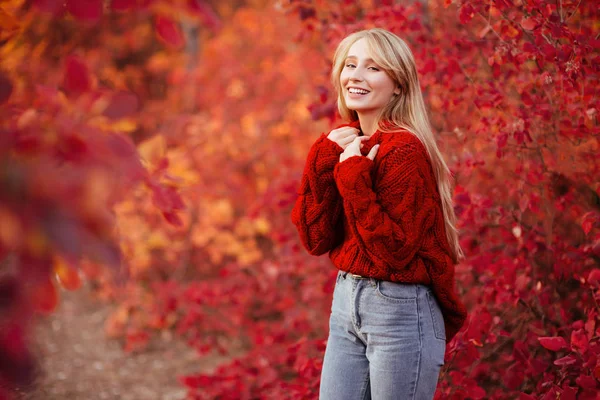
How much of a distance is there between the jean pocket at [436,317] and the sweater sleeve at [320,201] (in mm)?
451

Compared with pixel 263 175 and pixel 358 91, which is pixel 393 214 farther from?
pixel 263 175

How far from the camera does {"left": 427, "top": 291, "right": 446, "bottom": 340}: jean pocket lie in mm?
2152

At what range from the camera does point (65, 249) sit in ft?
3.52

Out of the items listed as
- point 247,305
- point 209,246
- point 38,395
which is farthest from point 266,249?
point 38,395

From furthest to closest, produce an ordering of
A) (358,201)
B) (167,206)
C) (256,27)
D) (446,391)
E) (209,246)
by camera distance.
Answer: (256,27) → (209,246) → (446,391) → (167,206) → (358,201)

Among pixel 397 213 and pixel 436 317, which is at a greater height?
pixel 397 213

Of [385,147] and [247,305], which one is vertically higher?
[385,147]

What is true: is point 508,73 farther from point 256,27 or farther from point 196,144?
point 256,27

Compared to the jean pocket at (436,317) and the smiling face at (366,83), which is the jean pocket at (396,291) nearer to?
the jean pocket at (436,317)

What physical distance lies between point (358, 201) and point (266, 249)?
4562 mm

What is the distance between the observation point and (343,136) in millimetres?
2375

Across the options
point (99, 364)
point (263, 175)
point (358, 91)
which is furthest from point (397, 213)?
point (263, 175)

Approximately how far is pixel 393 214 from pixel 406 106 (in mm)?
516

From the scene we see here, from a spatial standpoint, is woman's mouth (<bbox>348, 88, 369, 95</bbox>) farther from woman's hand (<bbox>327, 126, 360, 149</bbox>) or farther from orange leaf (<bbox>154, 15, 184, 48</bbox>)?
orange leaf (<bbox>154, 15, 184, 48</bbox>)
